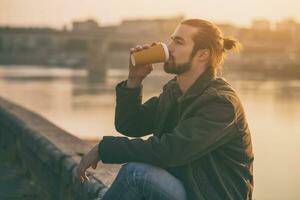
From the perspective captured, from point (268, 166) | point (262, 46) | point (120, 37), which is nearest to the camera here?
point (268, 166)

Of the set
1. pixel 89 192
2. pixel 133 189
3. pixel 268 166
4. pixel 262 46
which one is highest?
pixel 133 189

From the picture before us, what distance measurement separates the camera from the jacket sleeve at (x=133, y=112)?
7.20ft

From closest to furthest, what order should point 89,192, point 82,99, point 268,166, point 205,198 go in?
1. point 205,198
2. point 89,192
3. point 268,166
4. point 82,99

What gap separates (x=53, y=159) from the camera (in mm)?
3232

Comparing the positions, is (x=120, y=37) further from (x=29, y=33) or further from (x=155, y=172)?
(x=155, y=172)

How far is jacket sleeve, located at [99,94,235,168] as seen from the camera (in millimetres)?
1697

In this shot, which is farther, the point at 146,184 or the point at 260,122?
the point at 260,122

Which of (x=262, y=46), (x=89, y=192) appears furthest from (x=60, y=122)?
(x=262, y=46)

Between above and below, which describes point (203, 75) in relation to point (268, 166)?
above

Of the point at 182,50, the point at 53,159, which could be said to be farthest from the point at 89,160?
the point at 53,159

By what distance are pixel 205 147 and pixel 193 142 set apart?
0.04 metres

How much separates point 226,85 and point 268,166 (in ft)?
28.1

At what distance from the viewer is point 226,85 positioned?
1.80 meters

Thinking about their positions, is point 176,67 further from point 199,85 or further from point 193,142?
point 193,142
